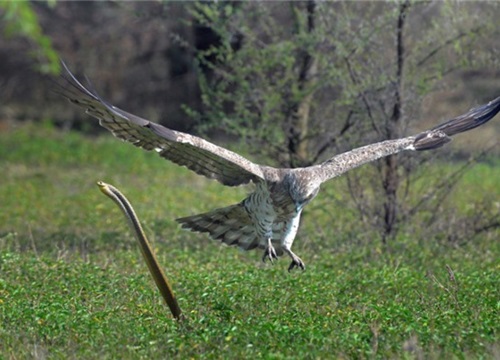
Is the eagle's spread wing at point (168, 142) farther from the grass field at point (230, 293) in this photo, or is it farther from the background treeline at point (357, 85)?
the background treeline at point (357, 85)

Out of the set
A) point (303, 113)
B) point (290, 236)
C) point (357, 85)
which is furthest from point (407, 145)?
point (303, 113)

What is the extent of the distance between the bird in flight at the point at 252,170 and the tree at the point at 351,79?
1.51 meters

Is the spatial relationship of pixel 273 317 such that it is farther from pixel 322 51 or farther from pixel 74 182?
pixel 74 182

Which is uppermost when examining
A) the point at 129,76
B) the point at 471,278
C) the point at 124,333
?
the point at 124,333

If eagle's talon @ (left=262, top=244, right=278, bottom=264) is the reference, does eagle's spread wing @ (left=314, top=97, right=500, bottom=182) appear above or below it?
above

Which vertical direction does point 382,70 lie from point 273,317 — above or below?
above

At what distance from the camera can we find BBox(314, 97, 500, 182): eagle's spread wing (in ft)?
28.9

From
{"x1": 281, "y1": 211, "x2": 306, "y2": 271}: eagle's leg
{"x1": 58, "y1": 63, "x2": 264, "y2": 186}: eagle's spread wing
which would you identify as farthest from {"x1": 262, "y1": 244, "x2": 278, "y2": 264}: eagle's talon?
{"x1": 58, "y1": 63, "x2": 264, "y2": 186}: eagle's spread wing

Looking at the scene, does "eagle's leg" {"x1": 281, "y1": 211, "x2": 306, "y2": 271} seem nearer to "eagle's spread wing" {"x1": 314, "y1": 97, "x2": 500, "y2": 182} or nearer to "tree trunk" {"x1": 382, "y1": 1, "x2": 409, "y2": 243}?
"eagle's spread wing" {"x1": 314, "y1": 97, "x2": 500, "y2": 182}

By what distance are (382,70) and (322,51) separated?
99cm

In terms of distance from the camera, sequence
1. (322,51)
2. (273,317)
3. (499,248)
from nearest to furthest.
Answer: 1. (273,317)
2. (499,248)
3. (322,51)

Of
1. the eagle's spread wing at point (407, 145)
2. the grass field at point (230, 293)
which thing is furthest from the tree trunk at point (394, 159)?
the eagle's spread wing at point (407, 145)

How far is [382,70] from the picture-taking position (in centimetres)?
1126

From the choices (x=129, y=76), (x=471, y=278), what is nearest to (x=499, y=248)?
(x=471, y=278)
